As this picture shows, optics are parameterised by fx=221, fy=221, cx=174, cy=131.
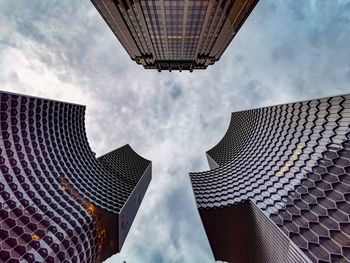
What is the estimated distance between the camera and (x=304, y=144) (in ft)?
218

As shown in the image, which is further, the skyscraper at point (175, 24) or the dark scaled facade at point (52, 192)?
the skyscraper at point (175, 24)

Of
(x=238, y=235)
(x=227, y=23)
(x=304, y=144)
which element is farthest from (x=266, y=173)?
(x=227, y=23)

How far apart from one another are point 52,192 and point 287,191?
230 ft

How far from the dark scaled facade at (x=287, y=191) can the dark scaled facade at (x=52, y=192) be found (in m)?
37.9

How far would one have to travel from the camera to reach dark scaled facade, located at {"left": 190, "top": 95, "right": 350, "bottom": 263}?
4472 cm

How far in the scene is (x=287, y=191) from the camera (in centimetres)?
6150

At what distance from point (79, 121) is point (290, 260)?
94.4 m

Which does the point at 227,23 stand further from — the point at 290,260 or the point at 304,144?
the point at 290,260

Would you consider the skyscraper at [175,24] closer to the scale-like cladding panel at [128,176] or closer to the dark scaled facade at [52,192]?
the dark scaled facade at [52,192]

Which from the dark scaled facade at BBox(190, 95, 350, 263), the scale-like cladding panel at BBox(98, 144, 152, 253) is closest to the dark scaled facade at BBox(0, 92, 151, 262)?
the scale-like cladding panel at BBox(98, 144, 152, 253)

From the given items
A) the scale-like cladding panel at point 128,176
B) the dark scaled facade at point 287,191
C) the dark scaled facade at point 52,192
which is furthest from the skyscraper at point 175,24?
the scale-like cladding panel at point 128,176

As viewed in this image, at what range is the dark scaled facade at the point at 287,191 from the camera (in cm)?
4472

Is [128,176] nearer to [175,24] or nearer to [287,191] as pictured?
[175,24]

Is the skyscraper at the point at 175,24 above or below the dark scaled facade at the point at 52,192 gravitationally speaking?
above
